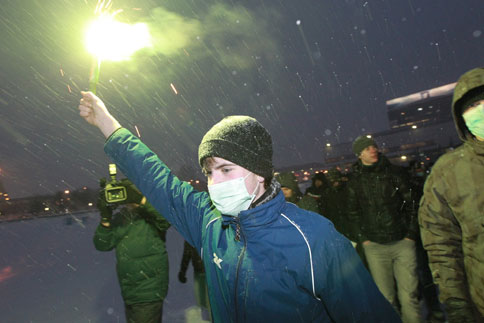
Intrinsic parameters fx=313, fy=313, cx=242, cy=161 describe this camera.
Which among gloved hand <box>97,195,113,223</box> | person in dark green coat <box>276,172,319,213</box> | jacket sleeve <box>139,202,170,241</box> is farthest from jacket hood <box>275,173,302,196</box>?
gloved hand <box>97,195,113,223</box>

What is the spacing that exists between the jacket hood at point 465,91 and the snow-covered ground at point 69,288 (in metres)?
4.64

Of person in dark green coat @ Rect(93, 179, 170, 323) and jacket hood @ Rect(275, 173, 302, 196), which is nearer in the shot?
person in dark green coat @ Rect(93, 179, 170, 323)

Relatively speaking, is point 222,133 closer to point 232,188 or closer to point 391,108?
point 232,188

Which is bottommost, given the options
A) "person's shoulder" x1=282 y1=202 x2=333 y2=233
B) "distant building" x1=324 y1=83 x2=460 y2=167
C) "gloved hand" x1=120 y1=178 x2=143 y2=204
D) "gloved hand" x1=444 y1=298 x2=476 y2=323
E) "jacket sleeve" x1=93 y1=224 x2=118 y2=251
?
"gloved hand" x1=444 y1=298 x2=476 y2=323

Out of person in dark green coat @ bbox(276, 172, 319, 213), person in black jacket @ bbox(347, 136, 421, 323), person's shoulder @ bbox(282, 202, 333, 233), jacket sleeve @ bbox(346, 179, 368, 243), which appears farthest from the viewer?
person in dark green coat @ bbox(276, 172, 319, 213)

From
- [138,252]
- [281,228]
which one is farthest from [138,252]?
[281,228]

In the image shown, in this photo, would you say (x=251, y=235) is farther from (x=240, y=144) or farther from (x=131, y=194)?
(x=131, y=194)

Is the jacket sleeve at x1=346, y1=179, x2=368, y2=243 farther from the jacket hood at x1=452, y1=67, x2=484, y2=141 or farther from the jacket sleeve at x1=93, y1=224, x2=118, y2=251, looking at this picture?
the jacket sleeve at x1=93, y1=224, x2=118, y2=251

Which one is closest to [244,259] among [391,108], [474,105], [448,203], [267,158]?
[267,158]

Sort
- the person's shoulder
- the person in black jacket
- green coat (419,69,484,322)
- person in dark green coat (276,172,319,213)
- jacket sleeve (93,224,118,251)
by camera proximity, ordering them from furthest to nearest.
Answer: person in dark green coat (276,172,319,213) → the person in black jacket → jacket sleeve (93,224,118,251) → green coat (419,69,484,322) → the person's shoulder

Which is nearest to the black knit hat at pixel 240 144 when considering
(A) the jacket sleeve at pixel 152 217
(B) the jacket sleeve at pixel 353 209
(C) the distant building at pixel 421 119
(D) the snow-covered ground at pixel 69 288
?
(A) the jacket sleeve at pixel 152 217

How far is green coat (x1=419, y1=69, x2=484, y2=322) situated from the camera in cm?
197

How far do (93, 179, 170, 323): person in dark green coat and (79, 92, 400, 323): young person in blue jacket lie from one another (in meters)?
1.84

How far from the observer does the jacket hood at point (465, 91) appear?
202 centimetres
